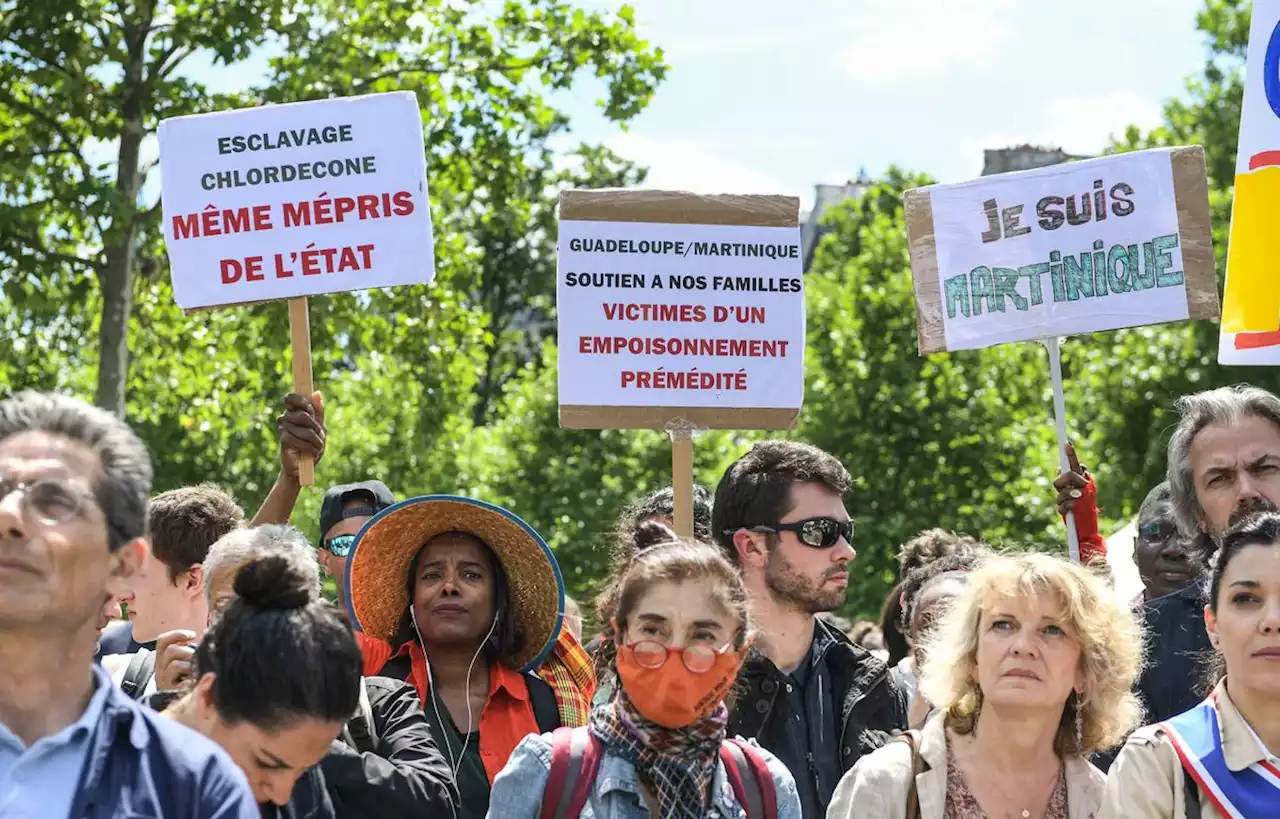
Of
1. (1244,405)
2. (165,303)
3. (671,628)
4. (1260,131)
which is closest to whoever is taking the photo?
(671,628)

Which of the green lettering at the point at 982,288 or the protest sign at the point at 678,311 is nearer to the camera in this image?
the protest sign at the point at 678,311

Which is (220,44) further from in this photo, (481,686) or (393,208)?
(481,686)

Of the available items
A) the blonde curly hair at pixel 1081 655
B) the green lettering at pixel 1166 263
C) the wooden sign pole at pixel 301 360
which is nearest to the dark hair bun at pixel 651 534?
the wooden sign pole at pixel 301 360

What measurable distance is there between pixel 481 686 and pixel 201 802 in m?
2.16

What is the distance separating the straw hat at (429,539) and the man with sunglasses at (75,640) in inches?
79.5

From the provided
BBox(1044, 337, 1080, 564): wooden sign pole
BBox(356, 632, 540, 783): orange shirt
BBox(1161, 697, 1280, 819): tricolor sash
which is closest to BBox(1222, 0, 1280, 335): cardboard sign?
BBox(1044, 337, 1080, 564): wooden sign pole

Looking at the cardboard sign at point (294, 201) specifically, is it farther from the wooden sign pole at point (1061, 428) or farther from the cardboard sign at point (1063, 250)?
the wooden sign pole at point (1061, 428)

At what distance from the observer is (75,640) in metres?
2.84

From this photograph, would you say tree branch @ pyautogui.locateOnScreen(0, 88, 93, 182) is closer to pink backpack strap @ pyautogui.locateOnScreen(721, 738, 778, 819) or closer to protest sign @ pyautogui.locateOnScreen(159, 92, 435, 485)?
protest sign @ pyautogui.locateOnScreen(159, 92, 435, 485)

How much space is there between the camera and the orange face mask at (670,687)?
3.82 m

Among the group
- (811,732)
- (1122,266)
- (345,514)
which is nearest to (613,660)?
(811,732)

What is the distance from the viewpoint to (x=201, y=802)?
2699 mm

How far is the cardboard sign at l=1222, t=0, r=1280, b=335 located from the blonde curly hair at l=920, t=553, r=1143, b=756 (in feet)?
5.40

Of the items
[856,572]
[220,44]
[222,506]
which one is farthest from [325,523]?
[856,572]
